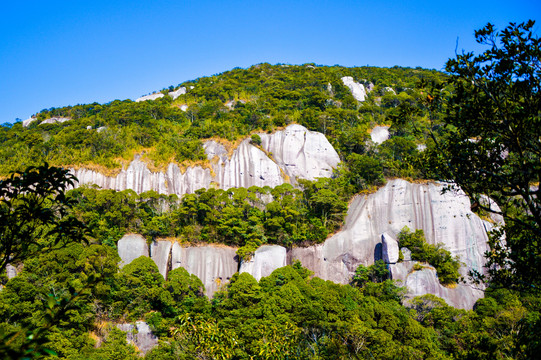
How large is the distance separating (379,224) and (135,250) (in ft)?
68.4

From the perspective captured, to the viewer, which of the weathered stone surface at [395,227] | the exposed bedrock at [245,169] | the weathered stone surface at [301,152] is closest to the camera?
the weathered stone surface at [395,227]

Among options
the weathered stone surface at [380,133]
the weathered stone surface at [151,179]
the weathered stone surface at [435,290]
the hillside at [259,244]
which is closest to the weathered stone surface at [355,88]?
the hillside at [259,244]

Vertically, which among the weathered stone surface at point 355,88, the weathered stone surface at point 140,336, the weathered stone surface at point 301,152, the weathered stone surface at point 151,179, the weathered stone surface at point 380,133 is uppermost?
the weathered stone surface at point 355,88

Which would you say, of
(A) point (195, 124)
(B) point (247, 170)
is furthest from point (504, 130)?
(A) point (195, 124)

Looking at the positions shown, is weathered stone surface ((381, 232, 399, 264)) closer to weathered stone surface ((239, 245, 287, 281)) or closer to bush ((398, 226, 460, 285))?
bush ((398, 226, 460, 285))

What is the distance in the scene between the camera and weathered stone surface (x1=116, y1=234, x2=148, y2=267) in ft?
90.4

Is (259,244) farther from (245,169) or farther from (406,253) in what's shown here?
(406,253)

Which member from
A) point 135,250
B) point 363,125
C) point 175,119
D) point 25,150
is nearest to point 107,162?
point 25,150

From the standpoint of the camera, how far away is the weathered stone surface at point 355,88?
60.2 m

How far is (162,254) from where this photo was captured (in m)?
28.1

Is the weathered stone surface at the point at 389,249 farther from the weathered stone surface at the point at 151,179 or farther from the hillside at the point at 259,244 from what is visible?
the weathered stone surface at the point at 151,179

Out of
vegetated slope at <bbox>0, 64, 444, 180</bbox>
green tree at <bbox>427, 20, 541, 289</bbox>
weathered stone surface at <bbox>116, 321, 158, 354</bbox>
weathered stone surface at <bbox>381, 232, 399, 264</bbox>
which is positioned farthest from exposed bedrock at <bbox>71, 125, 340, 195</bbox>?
green tree at <bbox>427, 20, 541, 289</bbox>

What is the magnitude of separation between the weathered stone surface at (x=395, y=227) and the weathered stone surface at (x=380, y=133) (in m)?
13.5

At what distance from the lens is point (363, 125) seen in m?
45.8
